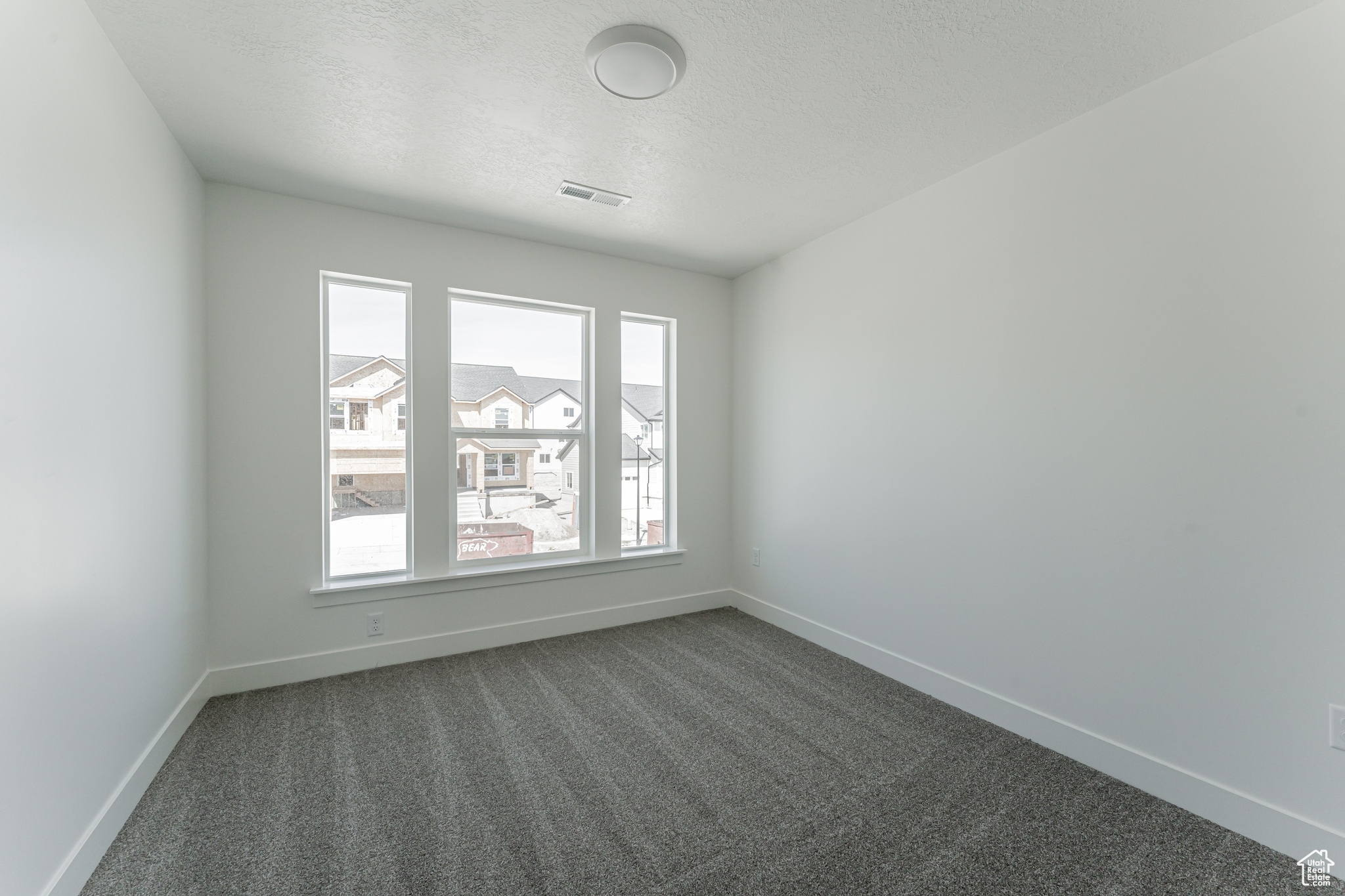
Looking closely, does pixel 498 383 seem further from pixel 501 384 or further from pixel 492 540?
pixel 492 540

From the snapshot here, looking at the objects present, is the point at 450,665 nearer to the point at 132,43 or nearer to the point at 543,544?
the point at 543,544

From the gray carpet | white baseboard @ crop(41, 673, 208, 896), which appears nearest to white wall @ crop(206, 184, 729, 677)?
the gray carpet

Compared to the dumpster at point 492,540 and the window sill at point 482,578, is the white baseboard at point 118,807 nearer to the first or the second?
the window sill at point 482,578

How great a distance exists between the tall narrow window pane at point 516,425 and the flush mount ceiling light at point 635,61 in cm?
191

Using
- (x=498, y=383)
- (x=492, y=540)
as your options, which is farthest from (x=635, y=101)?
(x=492, y=540)

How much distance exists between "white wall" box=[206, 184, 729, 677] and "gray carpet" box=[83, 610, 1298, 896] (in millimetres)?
392

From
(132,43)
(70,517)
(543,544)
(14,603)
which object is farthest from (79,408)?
(543,544)

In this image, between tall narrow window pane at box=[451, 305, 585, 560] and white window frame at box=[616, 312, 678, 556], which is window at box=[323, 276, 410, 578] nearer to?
tall narrow window pane at box=[451, 305, 585, 560]

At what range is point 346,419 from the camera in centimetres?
324

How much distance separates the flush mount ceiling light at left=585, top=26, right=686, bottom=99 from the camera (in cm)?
188

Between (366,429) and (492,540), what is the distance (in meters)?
0.98

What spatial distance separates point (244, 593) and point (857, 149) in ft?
12.0

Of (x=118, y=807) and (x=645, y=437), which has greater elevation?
(x=645, y=437)

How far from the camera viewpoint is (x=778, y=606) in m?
4.02
